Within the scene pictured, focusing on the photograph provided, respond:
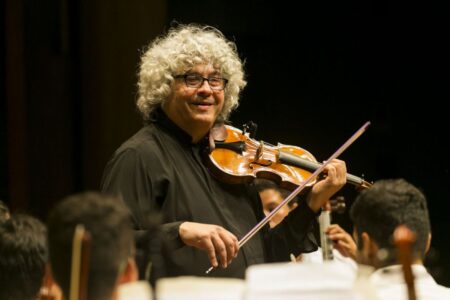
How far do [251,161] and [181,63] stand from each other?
1.32 feet

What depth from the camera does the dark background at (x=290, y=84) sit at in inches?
175

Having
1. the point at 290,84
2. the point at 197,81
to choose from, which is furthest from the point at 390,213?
the point at 290,84

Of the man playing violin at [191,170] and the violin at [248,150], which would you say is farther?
the violin at [248,150]

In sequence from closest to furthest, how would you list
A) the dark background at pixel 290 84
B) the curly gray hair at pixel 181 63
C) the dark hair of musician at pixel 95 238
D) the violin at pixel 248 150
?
A: 1. the dark hair of musician at pixel 95 238
2. the violin at pixel 248 150
3. the curly gray hair at pixel 181 63
4. the dark background at pixel 290 84

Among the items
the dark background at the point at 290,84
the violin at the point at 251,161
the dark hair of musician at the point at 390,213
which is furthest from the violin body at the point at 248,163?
the dark background at the point at 290,84

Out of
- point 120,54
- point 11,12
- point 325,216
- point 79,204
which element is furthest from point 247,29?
point 79,204

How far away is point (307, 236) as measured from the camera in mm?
3152

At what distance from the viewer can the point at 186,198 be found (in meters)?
2.89

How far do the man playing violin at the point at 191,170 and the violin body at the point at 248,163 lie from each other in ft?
0.17

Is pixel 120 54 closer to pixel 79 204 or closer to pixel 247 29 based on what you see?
pixel 247 29

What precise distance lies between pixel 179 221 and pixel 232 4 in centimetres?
185

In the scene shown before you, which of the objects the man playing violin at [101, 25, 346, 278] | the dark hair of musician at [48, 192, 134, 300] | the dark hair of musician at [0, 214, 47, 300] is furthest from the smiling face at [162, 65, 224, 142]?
the dark hair of musician at [48, 192, 134, 300]

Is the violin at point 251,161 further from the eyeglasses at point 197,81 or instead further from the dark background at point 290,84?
the dark background at point 290,84

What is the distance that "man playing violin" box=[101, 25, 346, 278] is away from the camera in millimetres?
2846
